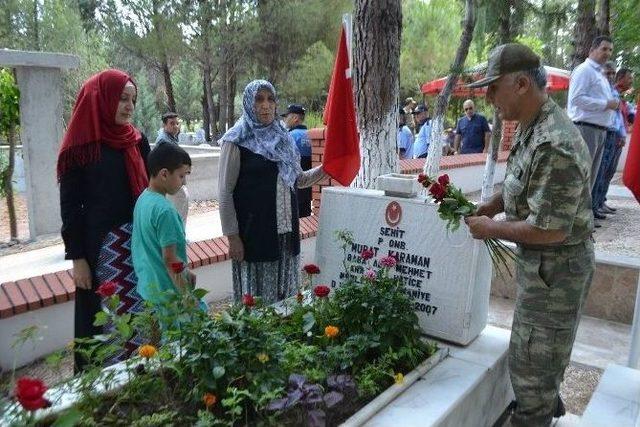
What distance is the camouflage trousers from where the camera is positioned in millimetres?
1943

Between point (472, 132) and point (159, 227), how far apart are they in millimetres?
8021

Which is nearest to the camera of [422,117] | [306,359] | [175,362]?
[175,362]

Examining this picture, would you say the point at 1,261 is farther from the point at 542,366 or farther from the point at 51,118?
the point at 542,366

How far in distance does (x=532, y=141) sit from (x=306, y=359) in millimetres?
1188

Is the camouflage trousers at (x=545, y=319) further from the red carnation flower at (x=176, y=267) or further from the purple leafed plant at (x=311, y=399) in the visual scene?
the red carnation flower at (x=176, y=267)

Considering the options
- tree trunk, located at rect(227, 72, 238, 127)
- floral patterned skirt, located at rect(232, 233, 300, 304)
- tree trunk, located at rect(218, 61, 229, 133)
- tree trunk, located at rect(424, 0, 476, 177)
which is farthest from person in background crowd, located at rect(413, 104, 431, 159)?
tree trunk, located at rect(227, 72, 238, 127)

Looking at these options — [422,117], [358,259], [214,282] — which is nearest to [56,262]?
[214,282]

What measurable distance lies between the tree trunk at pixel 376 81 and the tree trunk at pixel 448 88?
218 cm

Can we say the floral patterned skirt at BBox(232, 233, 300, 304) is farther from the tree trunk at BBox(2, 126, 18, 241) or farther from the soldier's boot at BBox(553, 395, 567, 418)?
the tree trunk at BBox(2, 126, 18, 241)

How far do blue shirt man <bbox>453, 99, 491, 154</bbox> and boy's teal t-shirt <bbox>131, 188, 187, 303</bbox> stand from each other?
7375 millimetres

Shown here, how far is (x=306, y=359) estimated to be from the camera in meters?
1.95

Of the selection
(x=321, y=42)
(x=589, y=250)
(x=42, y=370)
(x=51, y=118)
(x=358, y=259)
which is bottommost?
(x=42, y=370)

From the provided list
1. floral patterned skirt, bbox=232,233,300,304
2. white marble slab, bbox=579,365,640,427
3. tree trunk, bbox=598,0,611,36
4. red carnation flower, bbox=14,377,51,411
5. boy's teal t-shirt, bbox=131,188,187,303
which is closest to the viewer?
red carnation flower, bbox=14,377,51,411

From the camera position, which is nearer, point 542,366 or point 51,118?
point 542,366
